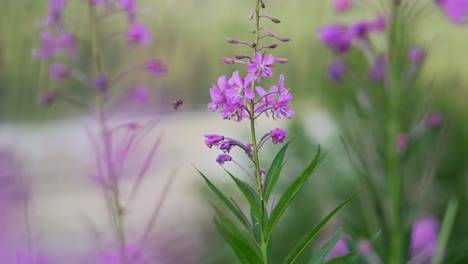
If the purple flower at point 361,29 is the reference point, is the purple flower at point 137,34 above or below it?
above

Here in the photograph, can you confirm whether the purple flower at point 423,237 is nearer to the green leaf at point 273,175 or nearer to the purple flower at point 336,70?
the purple flower at point 336,70

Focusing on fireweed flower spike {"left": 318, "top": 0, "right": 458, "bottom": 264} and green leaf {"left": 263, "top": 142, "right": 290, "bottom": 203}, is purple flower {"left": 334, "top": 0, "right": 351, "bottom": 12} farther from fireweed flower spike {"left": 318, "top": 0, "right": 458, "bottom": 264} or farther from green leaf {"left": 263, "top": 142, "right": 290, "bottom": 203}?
green leaf {"left": 263, "top": 142, "right": 290, "bottom": 203}

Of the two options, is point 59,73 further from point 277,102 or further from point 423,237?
point 423,237

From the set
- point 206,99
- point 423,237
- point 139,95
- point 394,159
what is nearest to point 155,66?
point 139,95

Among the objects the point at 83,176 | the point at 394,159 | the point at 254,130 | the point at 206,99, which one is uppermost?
the point at 254,130

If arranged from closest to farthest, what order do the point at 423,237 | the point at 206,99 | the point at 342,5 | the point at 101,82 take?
the point at 101,82
the point at 342,5
the point at 423,237
the point at 206,99

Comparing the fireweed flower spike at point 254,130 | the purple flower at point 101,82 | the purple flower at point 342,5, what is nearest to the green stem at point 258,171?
the fireweed flower spike at point 254,130

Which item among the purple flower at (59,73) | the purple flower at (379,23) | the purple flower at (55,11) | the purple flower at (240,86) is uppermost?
the purple flower at (55,11)
